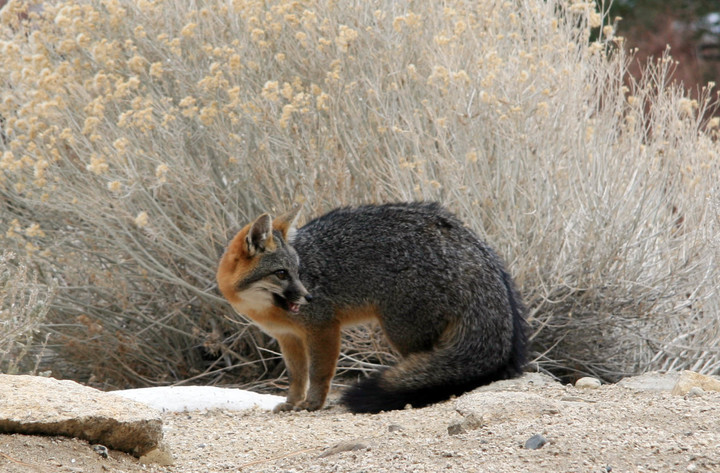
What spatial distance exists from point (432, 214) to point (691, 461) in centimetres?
245

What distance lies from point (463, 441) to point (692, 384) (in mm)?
1515

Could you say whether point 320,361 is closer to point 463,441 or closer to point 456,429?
point 456,429

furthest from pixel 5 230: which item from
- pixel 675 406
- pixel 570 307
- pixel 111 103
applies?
pixel 675 406

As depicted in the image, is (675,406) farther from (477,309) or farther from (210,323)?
(210,323)

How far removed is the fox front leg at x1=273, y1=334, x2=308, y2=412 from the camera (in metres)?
5.38

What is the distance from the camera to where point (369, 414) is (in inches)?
191

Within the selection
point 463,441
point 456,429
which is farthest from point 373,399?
point 463,441

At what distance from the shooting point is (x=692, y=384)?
4.50m

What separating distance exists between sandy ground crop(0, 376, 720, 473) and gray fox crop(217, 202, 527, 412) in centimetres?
36

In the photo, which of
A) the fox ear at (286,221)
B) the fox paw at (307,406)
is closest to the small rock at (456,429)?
the fox paw at (307,406)

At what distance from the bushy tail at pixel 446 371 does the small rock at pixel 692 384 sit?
0.95 m

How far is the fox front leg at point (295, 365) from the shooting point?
538 centimetres

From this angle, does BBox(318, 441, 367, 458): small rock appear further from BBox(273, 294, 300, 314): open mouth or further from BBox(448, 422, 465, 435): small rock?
BBox(273, 294, 300, 314): open mouth

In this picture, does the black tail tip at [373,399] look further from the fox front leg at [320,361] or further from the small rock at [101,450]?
the small rock at [101,450]
